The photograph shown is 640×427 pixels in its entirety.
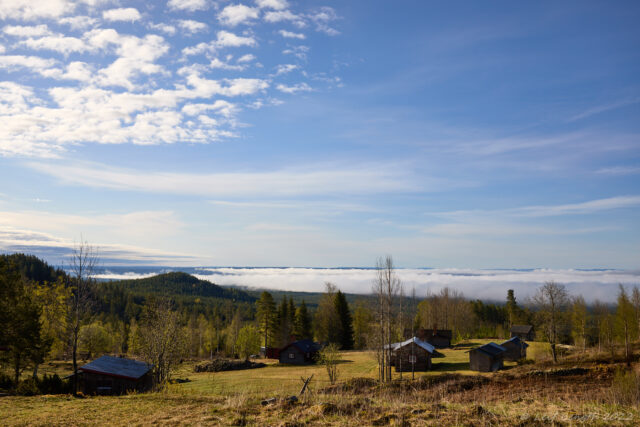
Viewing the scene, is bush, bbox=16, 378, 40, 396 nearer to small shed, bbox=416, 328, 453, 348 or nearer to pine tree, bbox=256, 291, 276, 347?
pine tree, bbox=256, 291, 276, 347

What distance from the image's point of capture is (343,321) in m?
82.6

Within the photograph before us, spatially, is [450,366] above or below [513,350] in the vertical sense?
below

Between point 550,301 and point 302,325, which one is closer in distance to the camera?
point 550,301

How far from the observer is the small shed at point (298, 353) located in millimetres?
66125

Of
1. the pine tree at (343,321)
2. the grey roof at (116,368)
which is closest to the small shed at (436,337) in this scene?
the pine tree at (343,321)

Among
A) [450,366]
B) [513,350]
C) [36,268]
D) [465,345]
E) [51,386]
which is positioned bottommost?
[465,345]

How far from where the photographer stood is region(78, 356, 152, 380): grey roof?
32781 millimetres

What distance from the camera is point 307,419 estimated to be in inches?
439

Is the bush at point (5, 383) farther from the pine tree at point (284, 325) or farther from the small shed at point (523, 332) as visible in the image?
the small shed at point (523, 332)

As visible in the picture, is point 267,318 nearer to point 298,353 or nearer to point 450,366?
point 298,353

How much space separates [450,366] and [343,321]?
30987 millimetres

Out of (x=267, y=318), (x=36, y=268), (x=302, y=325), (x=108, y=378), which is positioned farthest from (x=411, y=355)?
(x=36, y=268)

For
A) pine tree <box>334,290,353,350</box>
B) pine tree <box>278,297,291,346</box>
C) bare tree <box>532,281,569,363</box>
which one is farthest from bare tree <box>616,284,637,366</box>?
pine tree <box>278,297,291,346</box>

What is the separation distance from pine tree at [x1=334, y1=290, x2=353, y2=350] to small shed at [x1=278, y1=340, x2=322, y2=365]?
15.2 meters
